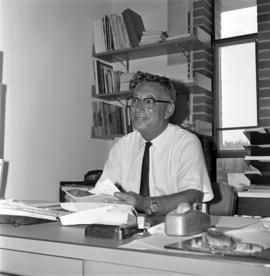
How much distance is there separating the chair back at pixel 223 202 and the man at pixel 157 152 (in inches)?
2.2

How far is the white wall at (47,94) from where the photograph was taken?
280 centimetres

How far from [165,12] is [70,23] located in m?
0.84

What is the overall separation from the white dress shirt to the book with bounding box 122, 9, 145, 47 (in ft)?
5.21

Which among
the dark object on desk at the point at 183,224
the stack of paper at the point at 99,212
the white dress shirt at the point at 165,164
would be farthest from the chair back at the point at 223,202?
the dark object on desk at the point at 183,224

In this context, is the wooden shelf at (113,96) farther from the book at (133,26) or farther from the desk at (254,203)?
the desk at (254,203)

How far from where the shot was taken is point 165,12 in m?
3.53

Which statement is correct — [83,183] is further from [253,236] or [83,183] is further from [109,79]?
[253,236]

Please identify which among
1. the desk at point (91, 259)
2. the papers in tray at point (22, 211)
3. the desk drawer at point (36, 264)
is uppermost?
the papers in tray at point (22, 211)

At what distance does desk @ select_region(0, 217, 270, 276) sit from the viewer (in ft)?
2.13

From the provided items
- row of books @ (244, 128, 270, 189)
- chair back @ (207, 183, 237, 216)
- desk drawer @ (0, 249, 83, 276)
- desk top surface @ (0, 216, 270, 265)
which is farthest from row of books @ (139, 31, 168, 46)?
desk drawer @ (0, 249, 83, 276)

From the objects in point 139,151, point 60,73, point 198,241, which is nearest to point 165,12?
point 60,73

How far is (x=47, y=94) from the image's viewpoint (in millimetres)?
3064

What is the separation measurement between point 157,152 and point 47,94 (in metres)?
1.49

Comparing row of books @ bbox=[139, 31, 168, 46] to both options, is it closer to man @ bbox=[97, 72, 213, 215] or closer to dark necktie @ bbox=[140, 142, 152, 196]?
man @ bbox=[97, 72, 213, 215]
